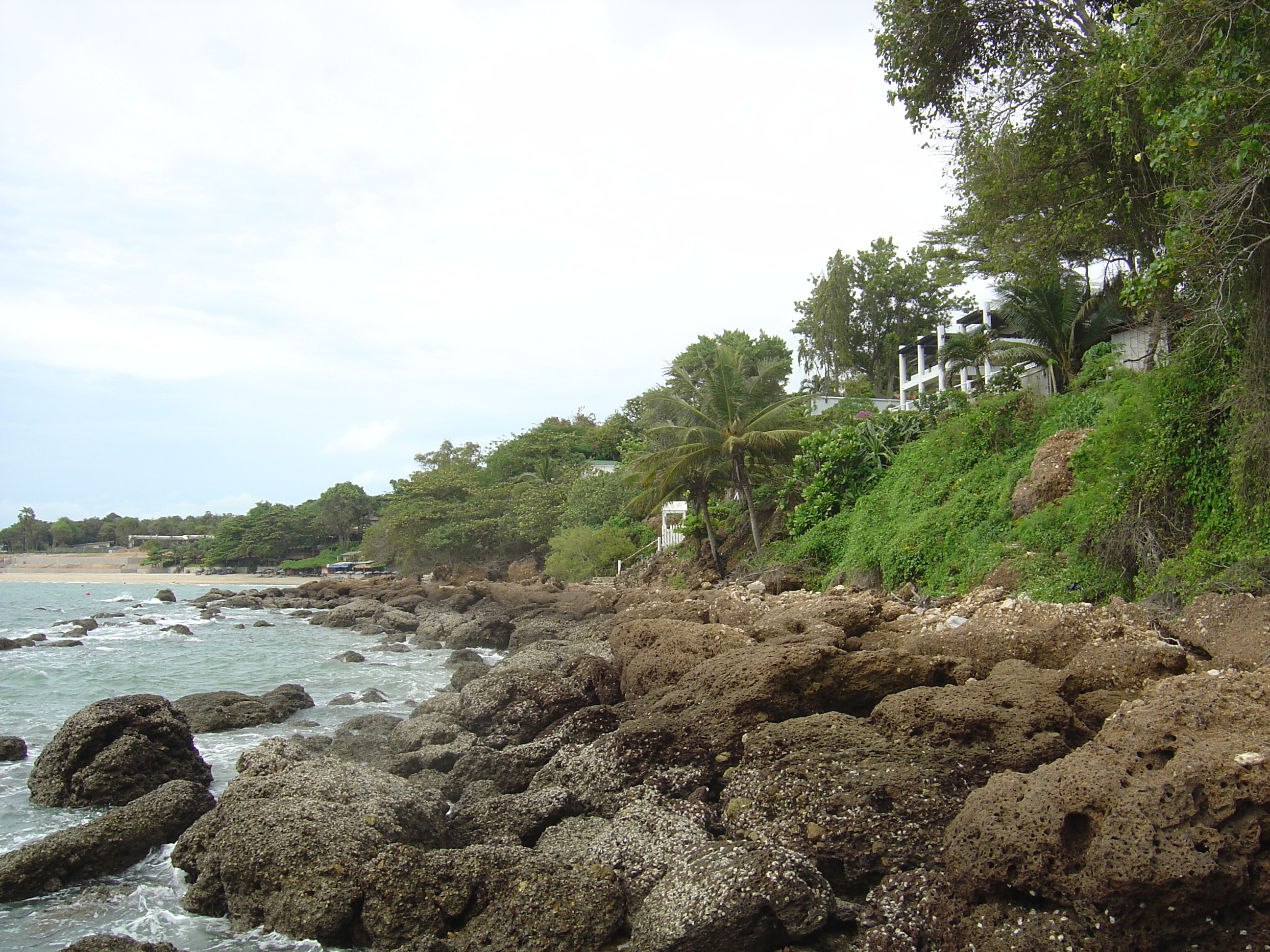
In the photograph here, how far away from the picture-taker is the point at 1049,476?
1278 centimetres

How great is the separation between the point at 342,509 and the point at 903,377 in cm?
5440

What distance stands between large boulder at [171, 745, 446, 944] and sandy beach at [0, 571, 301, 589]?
56.9 m

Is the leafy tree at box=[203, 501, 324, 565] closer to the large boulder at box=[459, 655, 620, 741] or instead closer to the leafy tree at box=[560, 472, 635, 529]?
the leafy tree at box=[560, 472, 635, 529]

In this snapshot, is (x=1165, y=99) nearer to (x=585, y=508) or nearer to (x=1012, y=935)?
(x=1012, y=935)

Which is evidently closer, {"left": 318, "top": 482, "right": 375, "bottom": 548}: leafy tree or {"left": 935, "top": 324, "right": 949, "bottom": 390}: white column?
{"left": 935, "top": 324, "right": 949, "bottom": 390}: white column

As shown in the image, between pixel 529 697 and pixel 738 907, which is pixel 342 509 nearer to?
pixel 529 697

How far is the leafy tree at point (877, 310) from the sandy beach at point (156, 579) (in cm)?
4286

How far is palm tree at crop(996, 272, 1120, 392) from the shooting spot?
19.2 meters

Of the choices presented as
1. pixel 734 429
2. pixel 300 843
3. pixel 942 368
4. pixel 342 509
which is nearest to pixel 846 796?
pixel 300 843

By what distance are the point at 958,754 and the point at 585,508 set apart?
29.3 meters

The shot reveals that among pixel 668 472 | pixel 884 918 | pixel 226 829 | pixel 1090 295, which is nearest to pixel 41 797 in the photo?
pixel 226 829

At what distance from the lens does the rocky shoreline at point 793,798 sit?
12.7ft

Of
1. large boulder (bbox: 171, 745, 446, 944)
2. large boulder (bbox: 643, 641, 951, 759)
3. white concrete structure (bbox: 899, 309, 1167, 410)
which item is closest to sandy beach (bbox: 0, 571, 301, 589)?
white concrete structure (bbox: 899, 309, 1167, 410)

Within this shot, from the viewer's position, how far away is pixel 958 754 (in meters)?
5.30
